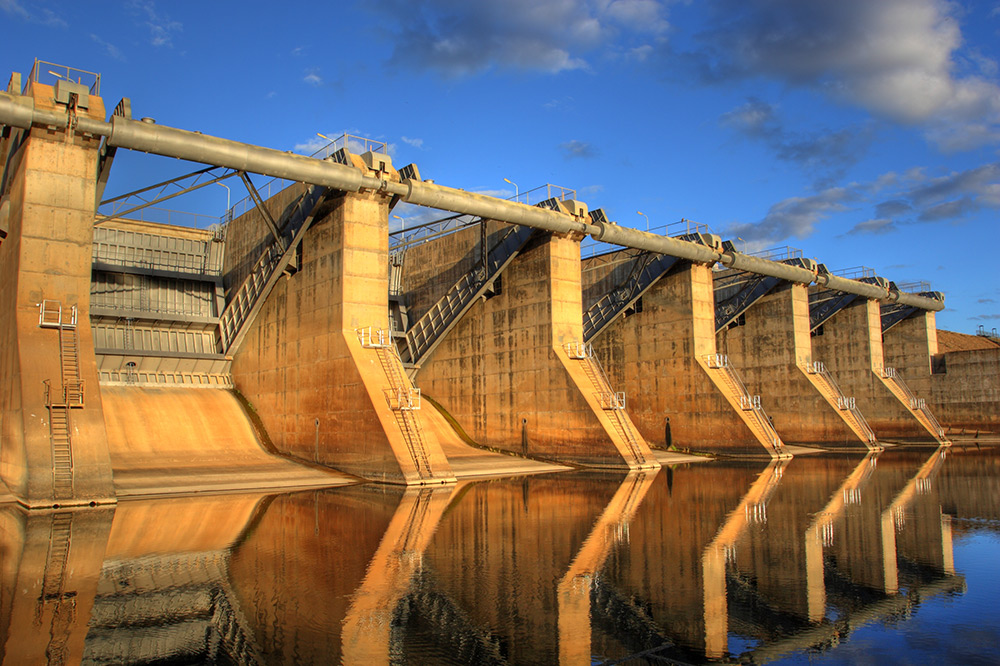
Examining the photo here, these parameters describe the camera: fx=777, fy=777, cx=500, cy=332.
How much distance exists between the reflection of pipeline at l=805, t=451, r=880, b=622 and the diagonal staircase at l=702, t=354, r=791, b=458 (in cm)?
934

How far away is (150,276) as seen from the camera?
1400 inches

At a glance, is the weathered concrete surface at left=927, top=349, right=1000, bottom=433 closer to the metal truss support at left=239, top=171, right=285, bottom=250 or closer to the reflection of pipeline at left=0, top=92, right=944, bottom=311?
the reflection of pipeline at left=0, top=92, right=944, bottom=311

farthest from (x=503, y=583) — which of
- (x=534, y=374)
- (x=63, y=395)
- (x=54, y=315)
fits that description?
(x=534, y=374)

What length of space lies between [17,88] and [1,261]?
204 inches

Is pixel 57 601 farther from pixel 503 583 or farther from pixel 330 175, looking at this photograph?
pixel 330 175

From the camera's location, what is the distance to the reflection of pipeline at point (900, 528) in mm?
10930

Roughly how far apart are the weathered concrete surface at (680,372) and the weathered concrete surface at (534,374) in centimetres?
762

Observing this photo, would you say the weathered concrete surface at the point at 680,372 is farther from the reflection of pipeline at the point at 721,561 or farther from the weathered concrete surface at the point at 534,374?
the reflection of pipeline at the point at 721,561

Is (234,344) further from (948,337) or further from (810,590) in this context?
(948,337)

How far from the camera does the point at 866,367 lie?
52.3 meters

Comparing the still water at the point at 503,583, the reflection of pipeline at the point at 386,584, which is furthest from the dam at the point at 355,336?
the reflection of pipeline at the point at 386,584

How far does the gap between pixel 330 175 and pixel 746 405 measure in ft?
76.0

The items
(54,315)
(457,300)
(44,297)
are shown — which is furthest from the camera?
(457,300)

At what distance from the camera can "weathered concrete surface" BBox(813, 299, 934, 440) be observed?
5075 cm
